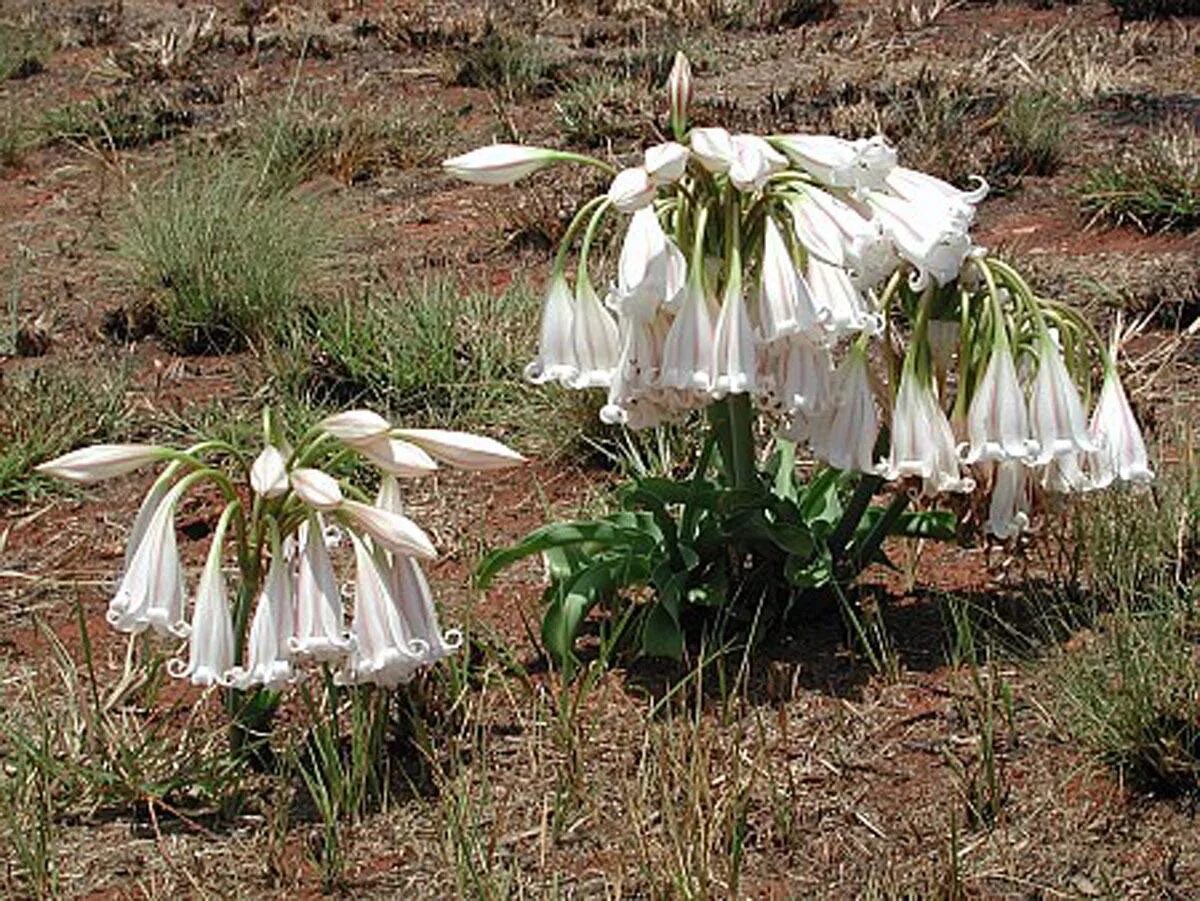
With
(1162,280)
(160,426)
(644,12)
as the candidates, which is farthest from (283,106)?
(1162,280)

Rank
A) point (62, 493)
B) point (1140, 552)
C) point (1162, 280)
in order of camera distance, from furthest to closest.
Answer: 1. point (1162, 280)
2. point (62, 493)
3. point (1140, 552)

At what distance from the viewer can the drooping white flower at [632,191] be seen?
Answer: 3320 mm

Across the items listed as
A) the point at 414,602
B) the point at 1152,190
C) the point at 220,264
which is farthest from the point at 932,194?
the point at 1152,190

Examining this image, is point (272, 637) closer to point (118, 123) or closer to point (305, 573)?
point (305, 573)

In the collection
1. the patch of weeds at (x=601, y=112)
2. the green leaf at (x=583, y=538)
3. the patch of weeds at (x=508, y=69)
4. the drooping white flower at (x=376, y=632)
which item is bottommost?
the patch of weeds at (x=508, y=69)

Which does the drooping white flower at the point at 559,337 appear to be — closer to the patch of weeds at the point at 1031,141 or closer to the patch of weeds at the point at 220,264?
the patch of weeds at the point at 220,264

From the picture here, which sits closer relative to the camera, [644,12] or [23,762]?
[23,762]

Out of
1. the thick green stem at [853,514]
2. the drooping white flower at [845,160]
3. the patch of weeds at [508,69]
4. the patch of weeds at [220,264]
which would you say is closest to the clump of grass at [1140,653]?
the thick green stem at [853,514]

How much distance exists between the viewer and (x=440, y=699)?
3.73 m

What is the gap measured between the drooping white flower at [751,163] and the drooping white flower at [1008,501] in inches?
27.6

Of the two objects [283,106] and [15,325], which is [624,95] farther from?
[15,325]

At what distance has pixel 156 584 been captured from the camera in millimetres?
3244

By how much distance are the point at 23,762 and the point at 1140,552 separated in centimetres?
211

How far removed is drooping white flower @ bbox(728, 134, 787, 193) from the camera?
3266 mm
